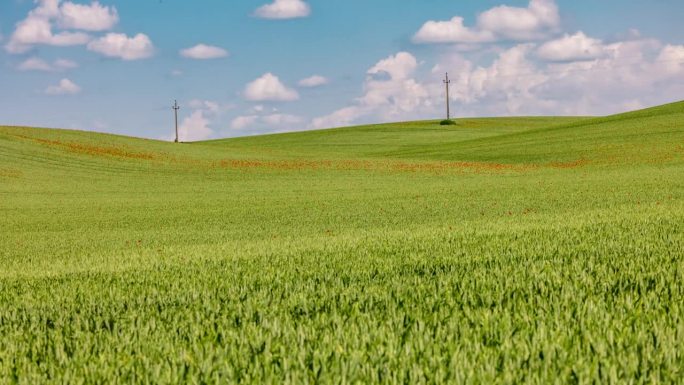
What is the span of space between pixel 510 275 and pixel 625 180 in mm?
28302

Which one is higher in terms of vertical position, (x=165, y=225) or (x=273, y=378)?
(x=273, y=378)

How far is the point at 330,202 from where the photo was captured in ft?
91.9

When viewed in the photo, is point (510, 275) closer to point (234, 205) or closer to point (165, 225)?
point (165, 225)

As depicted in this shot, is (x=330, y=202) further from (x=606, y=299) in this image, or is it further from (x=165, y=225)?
(x=606, y=299)

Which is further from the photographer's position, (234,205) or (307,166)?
(307,166)

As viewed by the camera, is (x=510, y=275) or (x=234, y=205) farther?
(x=234, y=205)

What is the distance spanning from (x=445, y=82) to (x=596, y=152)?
5846 cm

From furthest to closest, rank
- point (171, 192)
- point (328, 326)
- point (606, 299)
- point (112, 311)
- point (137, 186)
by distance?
1. point (137, 186)
2. point (171, 192)
3. point (112, 311)
4. point (606, 299)
5. point (328, 326)

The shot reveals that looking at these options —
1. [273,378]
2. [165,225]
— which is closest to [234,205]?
[165,225]

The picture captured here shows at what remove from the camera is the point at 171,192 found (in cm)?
3722

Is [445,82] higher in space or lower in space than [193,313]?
higher

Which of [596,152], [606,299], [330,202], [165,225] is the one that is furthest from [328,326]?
[596,152]

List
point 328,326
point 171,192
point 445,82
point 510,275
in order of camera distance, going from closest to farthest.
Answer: point 328,326 < point 510,275 < point 171,192 < point 445,82

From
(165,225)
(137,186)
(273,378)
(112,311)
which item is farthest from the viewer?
(137,186)
